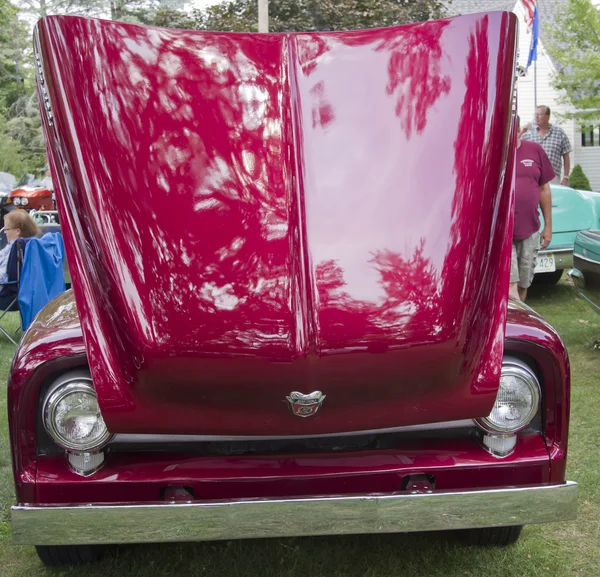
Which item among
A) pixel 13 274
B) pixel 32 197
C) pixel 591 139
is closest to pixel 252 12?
pixel 13 274

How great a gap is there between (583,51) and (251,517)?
23.1 meters

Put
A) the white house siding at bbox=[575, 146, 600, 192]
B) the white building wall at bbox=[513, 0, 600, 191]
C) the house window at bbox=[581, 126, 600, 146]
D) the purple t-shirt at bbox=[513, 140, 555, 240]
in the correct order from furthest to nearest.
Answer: the house window at bbox=[581, 126, 600, 146] → the white house siding at bbox=[575, 146, 600, 192] → the white building wall at bbox=[513, 0, 600, 191] → the purple t-shirt at bbox=[513, 140, 555, 240]

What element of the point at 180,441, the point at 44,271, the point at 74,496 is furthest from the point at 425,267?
the point at 44,271

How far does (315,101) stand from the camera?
254 cm

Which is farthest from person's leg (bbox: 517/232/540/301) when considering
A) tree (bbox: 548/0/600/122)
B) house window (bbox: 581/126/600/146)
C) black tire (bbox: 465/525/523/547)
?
house window (bbox: 581/126/600/146)

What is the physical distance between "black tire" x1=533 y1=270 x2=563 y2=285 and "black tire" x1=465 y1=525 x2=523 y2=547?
572cm

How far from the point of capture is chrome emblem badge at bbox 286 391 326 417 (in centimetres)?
207

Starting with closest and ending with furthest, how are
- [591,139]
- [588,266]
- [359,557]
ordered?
[359,557]
[588,266]
[591,139]

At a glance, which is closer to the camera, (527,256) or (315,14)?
(315,14)

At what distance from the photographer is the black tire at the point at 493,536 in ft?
8.99

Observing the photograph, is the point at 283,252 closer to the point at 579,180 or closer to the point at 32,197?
the point at 32,197

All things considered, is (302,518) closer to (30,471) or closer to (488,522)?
(488,522)

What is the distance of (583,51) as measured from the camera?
72.2ft

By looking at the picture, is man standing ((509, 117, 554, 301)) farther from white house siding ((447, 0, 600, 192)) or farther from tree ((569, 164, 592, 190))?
tree ((569, 164, 592, 190))
